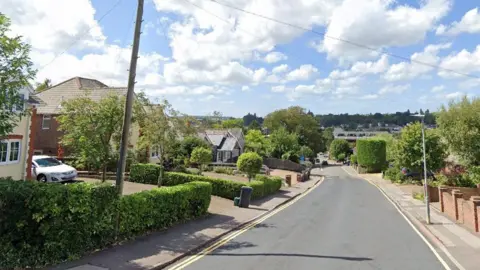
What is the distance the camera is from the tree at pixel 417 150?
3594 centimetres

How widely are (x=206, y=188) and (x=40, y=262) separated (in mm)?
9388

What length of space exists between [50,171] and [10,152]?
2.44m

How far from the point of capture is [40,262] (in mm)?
9086

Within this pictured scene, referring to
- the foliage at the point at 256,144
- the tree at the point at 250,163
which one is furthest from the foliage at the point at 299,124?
the tree at the point at 250,163

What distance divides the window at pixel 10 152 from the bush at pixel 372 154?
2181 inches

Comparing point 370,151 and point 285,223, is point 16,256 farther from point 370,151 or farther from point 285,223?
point 370,151

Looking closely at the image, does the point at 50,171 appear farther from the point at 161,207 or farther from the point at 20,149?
the point at 161,207

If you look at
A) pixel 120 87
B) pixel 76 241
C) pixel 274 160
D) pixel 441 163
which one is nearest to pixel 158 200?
pixel 76 241

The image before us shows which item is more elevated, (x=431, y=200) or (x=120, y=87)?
(x=120, y=87)

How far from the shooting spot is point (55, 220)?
9.29 m

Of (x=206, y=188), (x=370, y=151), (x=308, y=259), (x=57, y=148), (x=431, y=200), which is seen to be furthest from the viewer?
(x=370, y=151)

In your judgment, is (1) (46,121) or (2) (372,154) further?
(2) (372,154)

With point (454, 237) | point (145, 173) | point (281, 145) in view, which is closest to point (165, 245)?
point (454, 237)

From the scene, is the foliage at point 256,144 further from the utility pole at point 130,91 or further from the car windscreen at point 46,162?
the utility pole at point 130,91
